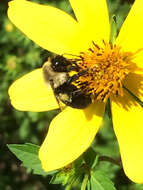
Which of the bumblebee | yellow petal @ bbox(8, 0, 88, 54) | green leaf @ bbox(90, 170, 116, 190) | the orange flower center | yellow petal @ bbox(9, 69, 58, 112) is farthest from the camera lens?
yellow petal @ bbox(8, 0, 88, 54)

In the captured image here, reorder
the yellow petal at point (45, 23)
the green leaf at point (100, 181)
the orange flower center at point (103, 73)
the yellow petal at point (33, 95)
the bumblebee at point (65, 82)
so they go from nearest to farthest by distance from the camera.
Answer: the bumblebee at point (65, 82) < the orange flower center at point (103, 73) < the green leaf at point (100, 181) < the yellow petal at point (33, 95) < the yellow petal at point (45, 23)

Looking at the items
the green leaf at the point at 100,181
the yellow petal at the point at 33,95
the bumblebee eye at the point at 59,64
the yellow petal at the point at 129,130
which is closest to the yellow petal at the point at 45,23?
the yellow petal at the point at 33,95

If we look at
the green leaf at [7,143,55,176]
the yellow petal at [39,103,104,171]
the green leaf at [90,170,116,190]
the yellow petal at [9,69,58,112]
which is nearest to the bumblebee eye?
the yellow petal at [9,69,58,112]

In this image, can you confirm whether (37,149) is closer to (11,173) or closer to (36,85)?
(36,85)

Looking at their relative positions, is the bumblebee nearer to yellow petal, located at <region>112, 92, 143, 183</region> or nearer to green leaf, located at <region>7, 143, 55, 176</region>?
yellow petal, located at <region>112, 92, 143, 183</region>

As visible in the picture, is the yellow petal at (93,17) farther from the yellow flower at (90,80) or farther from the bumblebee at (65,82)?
the bumblebee at (65,82)

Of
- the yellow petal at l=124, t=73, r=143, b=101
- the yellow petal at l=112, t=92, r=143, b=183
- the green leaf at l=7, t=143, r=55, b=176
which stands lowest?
the green leaf at l=7, t=143, r=55, b=176

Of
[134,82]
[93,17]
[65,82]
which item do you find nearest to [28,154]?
[65,82]

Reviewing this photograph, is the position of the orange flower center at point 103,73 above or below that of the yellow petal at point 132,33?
below
